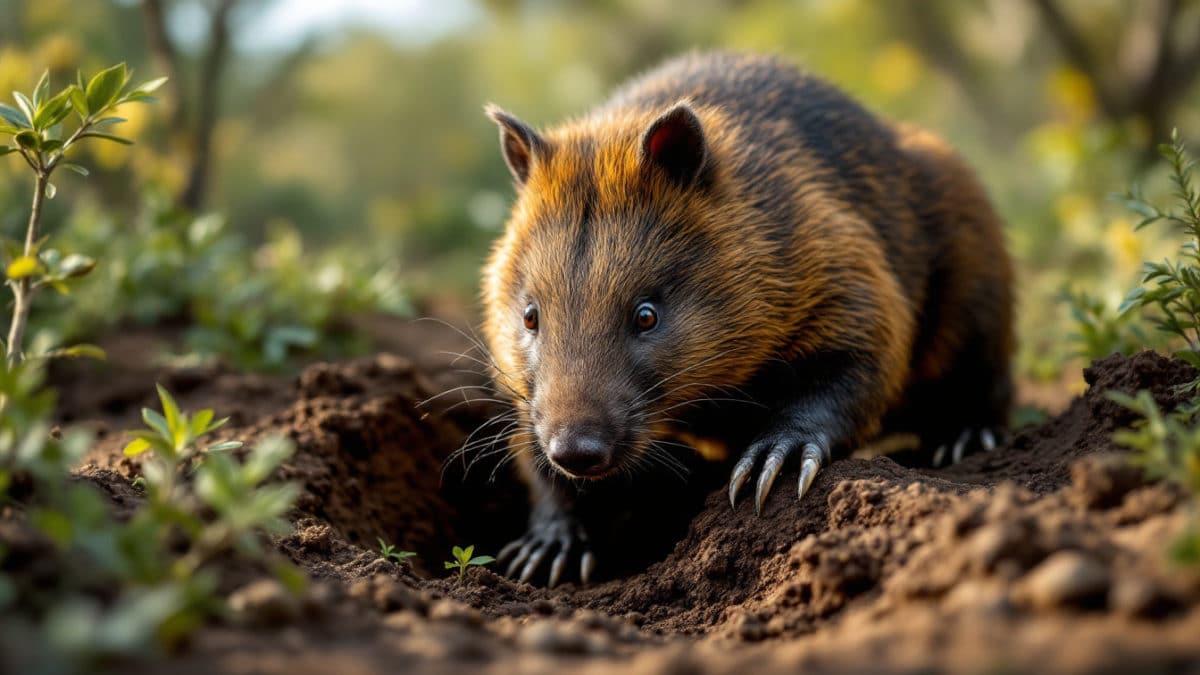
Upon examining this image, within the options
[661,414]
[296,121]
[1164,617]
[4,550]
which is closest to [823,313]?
[661,414]

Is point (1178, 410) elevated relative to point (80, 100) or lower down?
lower down

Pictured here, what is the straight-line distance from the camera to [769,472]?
12.4 feet

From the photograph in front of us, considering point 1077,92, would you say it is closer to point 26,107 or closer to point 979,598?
point 979,598

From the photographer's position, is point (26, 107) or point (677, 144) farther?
point (677, 144)

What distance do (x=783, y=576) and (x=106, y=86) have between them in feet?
8.67

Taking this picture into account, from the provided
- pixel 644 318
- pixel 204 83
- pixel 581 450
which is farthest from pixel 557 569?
pixel 204 83

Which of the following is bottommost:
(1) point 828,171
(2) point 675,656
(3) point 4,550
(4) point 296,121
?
(2) point 675,656

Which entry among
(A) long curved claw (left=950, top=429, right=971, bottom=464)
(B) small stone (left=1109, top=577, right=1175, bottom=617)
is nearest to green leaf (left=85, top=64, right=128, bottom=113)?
(B) small stone (left=1109, top=577, right=1175, bottom=617)

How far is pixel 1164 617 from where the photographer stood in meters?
2.00

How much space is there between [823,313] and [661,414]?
2.80 feet

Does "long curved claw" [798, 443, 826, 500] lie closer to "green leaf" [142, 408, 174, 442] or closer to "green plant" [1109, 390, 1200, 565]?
"green plant" [1109, 390, 1200, 565]

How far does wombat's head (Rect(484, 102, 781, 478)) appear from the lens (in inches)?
160

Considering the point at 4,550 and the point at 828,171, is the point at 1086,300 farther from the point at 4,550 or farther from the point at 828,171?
the point at 4,550

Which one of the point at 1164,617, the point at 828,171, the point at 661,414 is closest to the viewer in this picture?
the point at 1164,617
